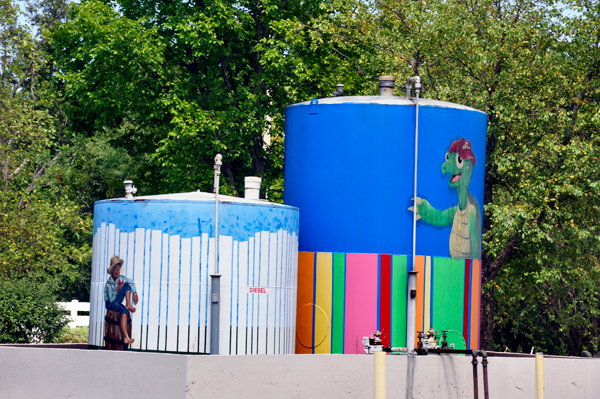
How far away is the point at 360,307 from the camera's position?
14.5m

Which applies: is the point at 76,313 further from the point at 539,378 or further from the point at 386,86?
the point at 539,378

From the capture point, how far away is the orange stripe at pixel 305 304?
48.4ft

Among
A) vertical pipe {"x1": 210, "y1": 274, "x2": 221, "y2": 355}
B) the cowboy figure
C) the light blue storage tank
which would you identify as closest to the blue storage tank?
the light blue storage tank

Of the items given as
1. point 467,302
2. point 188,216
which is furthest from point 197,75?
point 188,216

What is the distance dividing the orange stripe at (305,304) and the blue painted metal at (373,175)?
0.34 meters

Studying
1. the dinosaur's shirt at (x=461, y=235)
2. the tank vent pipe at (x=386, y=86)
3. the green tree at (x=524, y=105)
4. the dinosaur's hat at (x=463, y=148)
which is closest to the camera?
the dinosaur's shirt at (x=461, y=235)

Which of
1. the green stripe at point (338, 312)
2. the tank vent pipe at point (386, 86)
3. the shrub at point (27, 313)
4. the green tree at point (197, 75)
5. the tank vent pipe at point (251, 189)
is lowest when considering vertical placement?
the shrub at point (27, 313)

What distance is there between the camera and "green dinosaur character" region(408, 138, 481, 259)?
1493 centimetres

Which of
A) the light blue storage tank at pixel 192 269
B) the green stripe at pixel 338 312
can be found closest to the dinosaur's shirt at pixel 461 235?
the green stripe at pixel 338 312

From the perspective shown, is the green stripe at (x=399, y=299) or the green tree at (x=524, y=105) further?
the green tree at (x=524, y=105)

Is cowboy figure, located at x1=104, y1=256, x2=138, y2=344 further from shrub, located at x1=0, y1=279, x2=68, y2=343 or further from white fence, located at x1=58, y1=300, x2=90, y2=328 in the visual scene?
white fence, located at x1=58, y1=300, x2=90, y2=328

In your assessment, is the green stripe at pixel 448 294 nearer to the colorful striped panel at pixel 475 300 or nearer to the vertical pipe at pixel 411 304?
the colorful striped panel at pixel 475 300

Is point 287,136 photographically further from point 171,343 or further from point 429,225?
point 171,343

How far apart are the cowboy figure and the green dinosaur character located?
5289 millimetres
